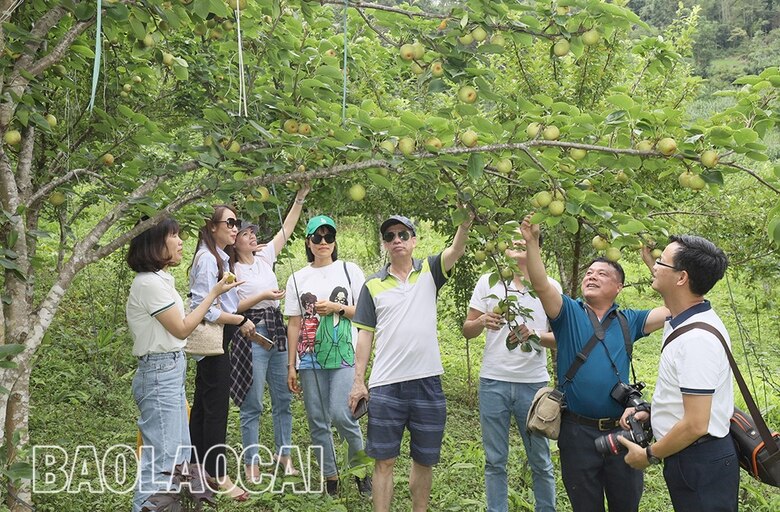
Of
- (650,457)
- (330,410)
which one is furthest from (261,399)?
(650,457)

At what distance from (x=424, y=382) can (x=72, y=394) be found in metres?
3.21

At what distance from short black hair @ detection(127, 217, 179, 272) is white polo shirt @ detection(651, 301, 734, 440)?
6.72 feet

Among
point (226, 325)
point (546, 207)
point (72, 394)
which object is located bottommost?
point (72, 394)

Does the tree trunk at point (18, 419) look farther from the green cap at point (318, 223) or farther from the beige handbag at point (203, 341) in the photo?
the green cap at point (318, 223)

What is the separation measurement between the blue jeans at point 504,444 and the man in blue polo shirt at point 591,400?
0.47 m

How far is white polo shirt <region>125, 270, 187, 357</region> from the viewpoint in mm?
2973

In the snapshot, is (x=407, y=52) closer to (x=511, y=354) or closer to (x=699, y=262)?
(x=699, y=262)

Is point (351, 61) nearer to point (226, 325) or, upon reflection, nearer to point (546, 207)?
A: point (546, 207)

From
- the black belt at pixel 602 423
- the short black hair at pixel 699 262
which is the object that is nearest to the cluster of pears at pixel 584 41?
the short black hair at pixel 699 262

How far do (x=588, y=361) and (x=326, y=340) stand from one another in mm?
1496

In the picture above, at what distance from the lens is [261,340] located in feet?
12.8

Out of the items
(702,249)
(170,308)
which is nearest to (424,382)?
(170,308)

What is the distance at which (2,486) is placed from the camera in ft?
7.13

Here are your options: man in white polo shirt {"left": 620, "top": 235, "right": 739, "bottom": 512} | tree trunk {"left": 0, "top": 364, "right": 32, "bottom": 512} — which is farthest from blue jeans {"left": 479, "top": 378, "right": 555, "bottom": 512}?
tree trunk {"left": 0, "top": 364, "right": 32, "bottom": 512}
